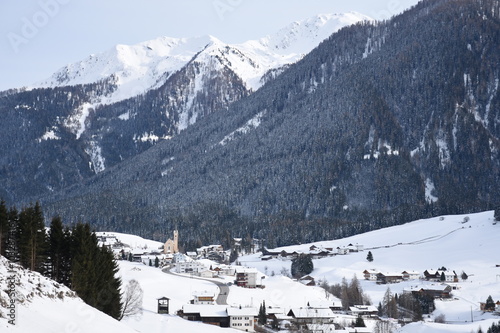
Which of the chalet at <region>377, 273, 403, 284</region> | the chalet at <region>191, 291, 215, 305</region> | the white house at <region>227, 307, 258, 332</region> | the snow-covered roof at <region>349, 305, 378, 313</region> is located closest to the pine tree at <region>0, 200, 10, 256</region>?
the white house at <region>227, 307, 258, 332</region>

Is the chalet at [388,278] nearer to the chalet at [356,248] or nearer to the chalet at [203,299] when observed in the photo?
the chalet at [356,248]

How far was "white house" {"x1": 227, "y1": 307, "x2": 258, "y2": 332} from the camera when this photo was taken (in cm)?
7494

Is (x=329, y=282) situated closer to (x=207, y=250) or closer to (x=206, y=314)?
(x=206, y=314)

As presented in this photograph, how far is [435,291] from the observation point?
102688 millimetres

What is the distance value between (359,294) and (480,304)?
697 inches

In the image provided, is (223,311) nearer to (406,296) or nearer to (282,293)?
(282,293)

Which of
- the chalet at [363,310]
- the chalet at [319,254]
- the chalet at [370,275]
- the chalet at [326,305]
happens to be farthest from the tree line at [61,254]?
the chalet at [319,254]

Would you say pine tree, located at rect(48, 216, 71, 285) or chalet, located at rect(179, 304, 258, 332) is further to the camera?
chalet, located at rect(179, 304, 258, 332)

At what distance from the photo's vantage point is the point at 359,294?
102000 mm

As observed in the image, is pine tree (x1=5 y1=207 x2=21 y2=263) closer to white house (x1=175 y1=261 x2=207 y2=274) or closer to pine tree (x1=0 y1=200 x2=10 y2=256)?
pine tree (x1=0 y1=200 x2=10 y2=256)

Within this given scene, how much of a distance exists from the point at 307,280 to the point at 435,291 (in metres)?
26.4

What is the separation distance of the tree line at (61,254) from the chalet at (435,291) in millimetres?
62221

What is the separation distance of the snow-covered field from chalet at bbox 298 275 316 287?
131 inches

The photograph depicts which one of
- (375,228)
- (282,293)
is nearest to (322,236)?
(375,228)
